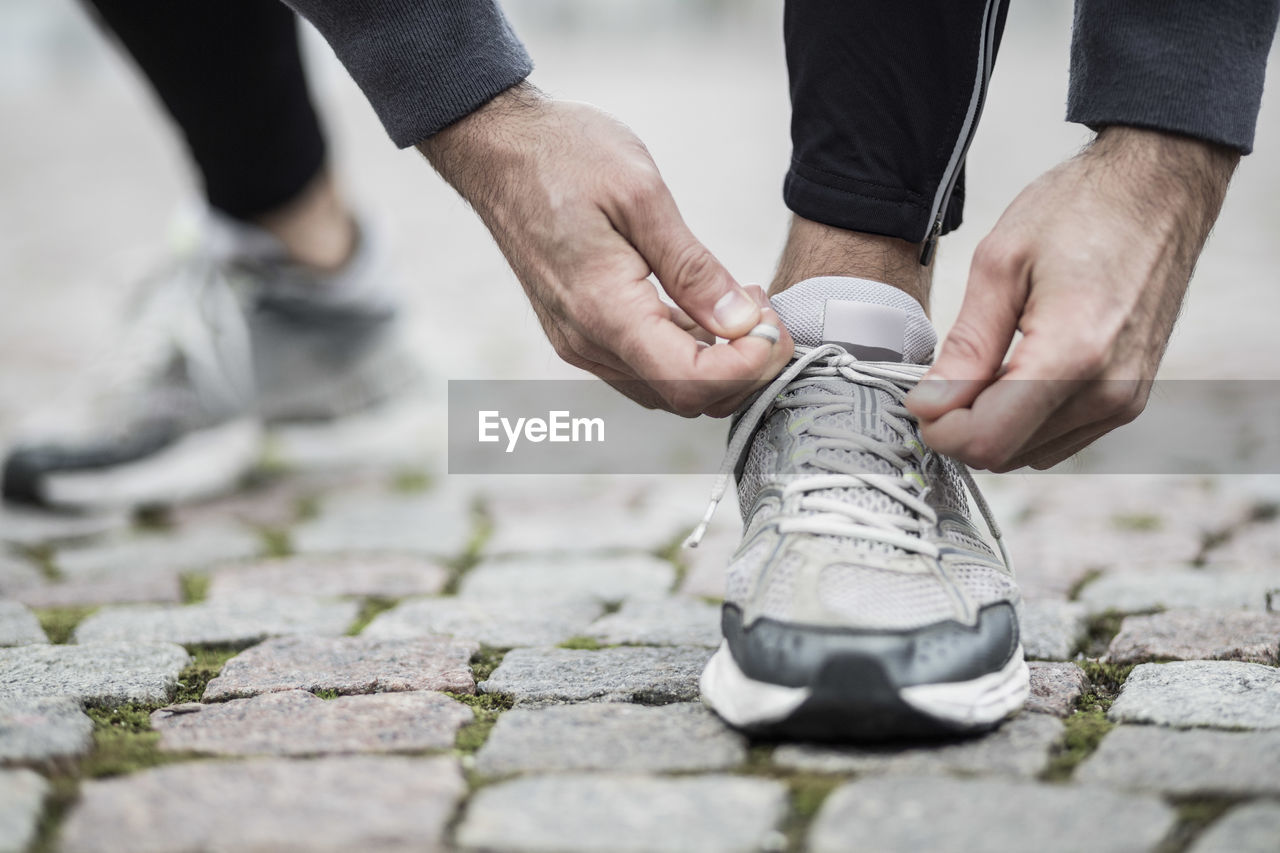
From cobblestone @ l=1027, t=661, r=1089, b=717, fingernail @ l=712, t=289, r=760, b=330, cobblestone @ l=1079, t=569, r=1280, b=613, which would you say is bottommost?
cobblestone @ l=1079, t=569, r=1280, b=613

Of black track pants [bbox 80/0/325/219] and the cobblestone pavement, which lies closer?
the cobblestone pavement

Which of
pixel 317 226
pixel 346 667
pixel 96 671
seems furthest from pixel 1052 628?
pixel 317 226

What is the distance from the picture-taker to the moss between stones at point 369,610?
164 cm

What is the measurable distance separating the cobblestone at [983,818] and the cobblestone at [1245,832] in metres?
0.03

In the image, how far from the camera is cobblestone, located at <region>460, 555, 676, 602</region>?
1842 millimetres

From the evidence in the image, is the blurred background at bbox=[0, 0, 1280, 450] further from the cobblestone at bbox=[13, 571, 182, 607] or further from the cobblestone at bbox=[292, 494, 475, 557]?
the cobblestone at bbox=[13, 571, 182, 607]

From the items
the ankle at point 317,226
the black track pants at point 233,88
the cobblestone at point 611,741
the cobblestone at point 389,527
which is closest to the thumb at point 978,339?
the cobblestone at point 611,741

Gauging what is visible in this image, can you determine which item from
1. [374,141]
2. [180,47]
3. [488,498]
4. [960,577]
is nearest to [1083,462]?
[488,498]

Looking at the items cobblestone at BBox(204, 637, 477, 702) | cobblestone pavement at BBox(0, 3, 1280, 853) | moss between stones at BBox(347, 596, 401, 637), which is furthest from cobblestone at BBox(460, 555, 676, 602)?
→ cobblestone at BBox(204, 637, 477, 702)

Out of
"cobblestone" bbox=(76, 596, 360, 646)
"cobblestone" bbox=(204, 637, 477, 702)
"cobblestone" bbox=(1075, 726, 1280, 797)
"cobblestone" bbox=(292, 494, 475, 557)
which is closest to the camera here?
"cobblestone" bbox=(1075, 726, 1280, 797)

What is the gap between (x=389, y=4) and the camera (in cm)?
133

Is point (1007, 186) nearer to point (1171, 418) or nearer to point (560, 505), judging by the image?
point (1171, 418)

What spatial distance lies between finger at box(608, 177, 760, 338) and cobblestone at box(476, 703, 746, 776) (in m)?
0.41

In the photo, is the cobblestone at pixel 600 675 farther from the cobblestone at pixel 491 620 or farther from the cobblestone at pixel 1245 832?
the cobblestone at pixel 1245 832
